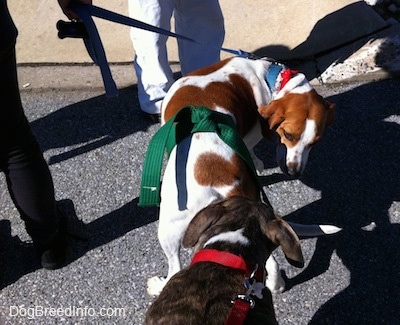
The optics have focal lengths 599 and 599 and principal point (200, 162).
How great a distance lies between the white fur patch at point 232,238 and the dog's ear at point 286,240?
12 cm

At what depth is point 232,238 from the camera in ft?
8.27

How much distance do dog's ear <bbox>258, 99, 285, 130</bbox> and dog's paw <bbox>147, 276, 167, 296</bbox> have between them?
109 centimetres

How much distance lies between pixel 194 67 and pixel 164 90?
1.08 feet

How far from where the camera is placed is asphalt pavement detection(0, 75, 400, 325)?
3455 millimetres

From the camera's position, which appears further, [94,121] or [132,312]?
[94,121]

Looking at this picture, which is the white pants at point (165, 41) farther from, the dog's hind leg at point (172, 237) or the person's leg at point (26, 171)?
the dog's hind leg at point (172, 237)

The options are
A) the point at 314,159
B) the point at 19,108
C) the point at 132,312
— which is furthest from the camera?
the point at 314,159

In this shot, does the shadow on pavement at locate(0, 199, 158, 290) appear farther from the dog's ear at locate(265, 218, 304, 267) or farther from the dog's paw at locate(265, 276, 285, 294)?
the dog's ear at locate(265, 218, 304, 267)

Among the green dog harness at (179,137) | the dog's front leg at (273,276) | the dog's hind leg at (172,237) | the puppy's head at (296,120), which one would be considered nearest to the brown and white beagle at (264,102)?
the puppy's head at (296,120)

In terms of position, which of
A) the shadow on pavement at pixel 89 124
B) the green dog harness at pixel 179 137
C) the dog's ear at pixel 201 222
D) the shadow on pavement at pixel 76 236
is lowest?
the shadow on pavement at pixel 76 236

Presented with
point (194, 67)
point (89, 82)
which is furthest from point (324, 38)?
point (89, 82)

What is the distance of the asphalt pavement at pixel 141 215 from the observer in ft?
11.3

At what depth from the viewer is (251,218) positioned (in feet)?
8.58

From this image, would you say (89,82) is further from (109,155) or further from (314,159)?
(314,159)
